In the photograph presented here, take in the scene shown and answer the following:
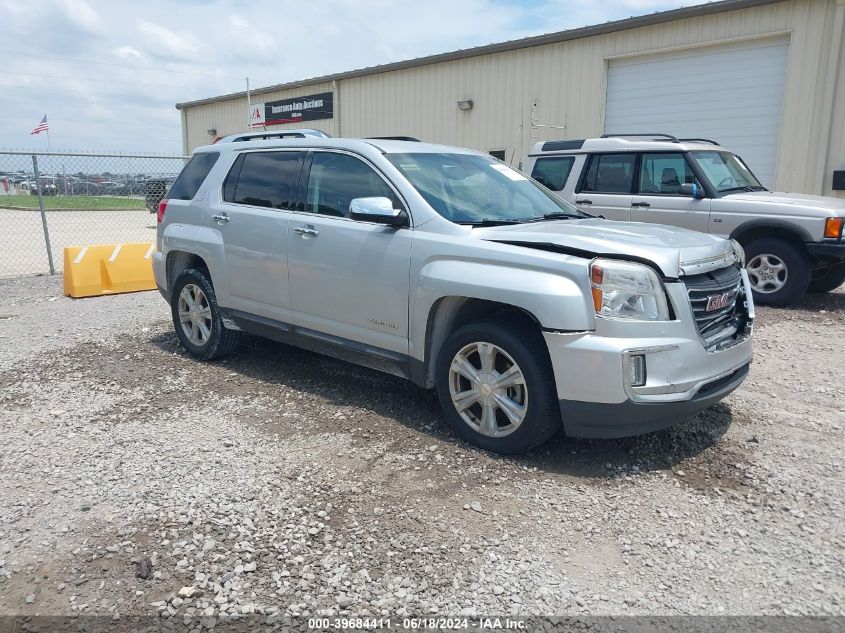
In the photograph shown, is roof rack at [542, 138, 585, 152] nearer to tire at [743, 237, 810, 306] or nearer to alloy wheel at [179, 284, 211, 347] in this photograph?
tire at [743, 237, 810, 306]

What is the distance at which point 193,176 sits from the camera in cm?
625

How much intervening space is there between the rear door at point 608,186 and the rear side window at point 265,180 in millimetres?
5019

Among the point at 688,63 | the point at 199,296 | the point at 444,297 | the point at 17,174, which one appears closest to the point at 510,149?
the point at 688,63

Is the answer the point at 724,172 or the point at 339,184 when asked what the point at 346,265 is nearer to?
the point at 339,184

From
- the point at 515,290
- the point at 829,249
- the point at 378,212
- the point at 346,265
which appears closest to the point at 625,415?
the point at 515,290

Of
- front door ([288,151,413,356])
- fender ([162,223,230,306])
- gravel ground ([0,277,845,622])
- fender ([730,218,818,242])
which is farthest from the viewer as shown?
fender ([730,218,818,242])

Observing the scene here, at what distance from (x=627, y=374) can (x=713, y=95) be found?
1216 cm

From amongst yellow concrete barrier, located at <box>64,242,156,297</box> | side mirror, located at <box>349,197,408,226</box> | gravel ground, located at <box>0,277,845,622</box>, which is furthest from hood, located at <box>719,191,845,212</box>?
yellow concrete barrier, located at <box>64,242,156,297</box>

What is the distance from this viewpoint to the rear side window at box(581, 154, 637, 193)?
29.6 feet

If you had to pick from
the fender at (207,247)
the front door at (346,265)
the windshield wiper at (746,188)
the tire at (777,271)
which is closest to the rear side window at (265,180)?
the front door at (346,265)

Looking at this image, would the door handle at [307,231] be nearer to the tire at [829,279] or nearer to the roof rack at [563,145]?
the roof rack at [563,145]

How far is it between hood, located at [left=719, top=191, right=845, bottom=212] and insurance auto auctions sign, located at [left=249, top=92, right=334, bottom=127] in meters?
16.9

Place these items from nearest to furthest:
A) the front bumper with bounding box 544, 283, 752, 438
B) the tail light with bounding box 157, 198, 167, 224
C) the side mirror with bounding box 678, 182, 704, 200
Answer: the front bumper with bounding box 544, 283, 752, 438 → the tail light with bounding box 157, 198, 167, 224 → the side mirror with bounding box 678, 182, 704, 200

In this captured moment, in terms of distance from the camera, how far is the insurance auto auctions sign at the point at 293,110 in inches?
913
